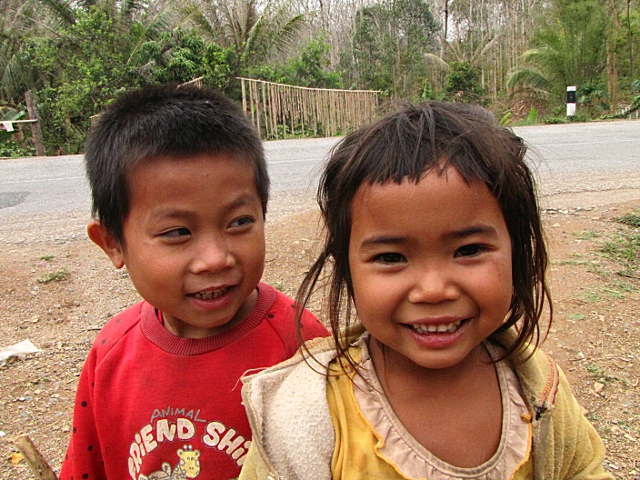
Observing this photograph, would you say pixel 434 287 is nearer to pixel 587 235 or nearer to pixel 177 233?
pixel 177 233

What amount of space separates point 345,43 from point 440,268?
3002cm

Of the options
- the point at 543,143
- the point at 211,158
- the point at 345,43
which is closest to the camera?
the point at 211,158

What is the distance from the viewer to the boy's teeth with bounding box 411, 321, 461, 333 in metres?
1.19

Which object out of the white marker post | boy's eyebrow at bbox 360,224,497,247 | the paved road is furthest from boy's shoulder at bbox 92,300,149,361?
the white marker post

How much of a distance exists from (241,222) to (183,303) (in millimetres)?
244

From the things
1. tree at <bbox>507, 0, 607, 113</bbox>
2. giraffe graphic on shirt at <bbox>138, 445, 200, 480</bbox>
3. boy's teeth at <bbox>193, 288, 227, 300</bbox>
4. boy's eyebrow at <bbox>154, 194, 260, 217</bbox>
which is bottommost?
giraffe graphic on shirt at <bbox>138, 445, 200, 480</bbox>

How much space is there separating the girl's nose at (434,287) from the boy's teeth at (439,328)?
0.22 feet

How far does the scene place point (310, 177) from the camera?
721cm

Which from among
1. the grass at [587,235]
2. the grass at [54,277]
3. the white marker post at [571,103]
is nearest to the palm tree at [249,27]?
the white marker post at [571,103]

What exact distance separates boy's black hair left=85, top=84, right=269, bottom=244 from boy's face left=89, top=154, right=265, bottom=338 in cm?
4

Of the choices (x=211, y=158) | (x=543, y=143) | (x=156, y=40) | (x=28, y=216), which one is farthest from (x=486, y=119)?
(x=156, y=40)

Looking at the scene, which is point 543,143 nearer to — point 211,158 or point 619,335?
point 619,335

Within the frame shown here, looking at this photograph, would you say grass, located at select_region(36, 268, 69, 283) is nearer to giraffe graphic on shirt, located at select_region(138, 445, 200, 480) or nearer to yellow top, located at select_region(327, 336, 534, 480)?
giraffe graphic on shirt, located at select_region(138, 445, 200, 480)

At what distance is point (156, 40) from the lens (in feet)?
52.7
